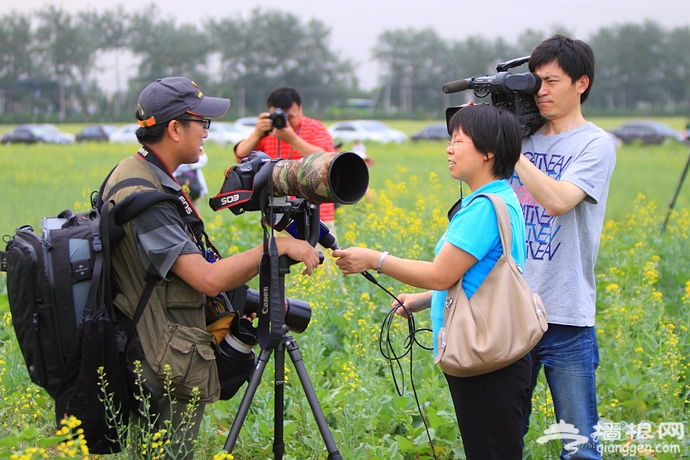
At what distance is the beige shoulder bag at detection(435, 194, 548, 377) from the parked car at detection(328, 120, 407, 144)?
2741cm

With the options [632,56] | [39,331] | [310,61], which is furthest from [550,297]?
[632,56]

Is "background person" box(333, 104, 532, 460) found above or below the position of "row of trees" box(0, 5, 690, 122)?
below

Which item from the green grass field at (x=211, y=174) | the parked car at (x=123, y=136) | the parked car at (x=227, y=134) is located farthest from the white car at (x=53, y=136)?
the green grass field at (x=211, y=174)

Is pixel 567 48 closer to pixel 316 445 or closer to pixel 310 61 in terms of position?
pixel 316 445

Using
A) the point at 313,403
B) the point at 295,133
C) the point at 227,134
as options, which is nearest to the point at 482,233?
the point at 313,403

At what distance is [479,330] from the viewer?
2379mm

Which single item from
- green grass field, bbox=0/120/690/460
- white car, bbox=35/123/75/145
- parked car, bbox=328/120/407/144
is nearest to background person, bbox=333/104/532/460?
green grass field, bbox=0/120/690/460

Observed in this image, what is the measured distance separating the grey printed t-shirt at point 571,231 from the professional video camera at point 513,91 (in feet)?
0.46

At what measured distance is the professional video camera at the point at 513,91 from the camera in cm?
274

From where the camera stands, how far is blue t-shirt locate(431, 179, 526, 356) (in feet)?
7.77

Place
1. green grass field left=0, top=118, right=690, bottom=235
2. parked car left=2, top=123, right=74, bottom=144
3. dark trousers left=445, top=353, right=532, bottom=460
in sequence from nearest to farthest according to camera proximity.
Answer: dark trousers left=445, top=353, right=532, bottom=460 < green grass field left=0, top=118, right=690, bottom=235 < parked car left=2, top=123, right=74, bottom=144

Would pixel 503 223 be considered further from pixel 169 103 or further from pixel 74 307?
pixel 74 307

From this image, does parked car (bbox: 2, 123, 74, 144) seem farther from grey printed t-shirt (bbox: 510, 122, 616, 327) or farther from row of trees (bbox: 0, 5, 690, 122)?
grey printed t-shirt (bbox: 510, 122, 616, 327)

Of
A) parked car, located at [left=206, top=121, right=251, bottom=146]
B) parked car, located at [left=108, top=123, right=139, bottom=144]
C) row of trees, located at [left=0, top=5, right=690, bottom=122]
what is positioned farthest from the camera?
row of trees, located at [left=0, top=5, right=690, bottom=122]
